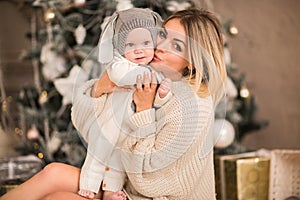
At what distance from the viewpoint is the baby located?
3.27ft

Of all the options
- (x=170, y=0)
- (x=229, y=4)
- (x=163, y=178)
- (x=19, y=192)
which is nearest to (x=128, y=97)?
(x=163, y=178)

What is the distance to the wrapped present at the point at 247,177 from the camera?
68.2 inches

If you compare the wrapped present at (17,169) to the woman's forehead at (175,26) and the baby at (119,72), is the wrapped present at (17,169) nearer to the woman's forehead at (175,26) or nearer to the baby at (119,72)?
the baby at (119,72)

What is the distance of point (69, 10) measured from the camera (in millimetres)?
2016

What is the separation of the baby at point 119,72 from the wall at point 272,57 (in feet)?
4.71

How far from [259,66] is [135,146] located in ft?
5.06

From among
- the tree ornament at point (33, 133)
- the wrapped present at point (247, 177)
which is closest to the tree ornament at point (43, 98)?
the tree ornament at point (33, 133)

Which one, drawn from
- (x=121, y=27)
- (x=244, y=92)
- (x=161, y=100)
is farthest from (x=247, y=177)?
(x=121, y=27)

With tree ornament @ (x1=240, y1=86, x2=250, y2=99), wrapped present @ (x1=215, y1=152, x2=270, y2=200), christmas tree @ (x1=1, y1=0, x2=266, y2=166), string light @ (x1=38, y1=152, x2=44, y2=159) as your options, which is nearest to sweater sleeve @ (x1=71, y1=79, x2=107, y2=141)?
christmas tree @ (x1=1, y1=0, x2=266, y2=166)

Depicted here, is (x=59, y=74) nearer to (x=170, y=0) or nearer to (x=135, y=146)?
(x=170, y=0)

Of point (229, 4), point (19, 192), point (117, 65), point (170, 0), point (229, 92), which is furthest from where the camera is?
point (229, 4)

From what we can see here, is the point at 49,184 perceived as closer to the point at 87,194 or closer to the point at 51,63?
the point at 87,194

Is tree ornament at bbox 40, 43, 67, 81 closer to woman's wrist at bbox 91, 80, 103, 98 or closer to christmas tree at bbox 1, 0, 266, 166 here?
christmas tree at bbox 1, 0, 266, 166

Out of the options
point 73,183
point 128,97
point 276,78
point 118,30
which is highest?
point 118,30
